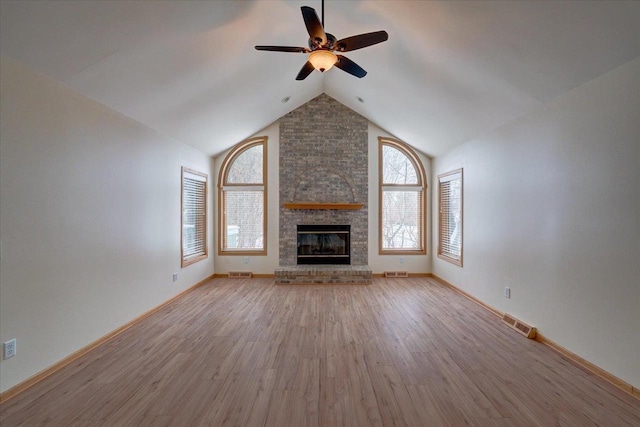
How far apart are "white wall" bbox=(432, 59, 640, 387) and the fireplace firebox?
108 inches

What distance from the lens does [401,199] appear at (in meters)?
6.10

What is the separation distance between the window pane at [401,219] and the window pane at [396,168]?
256 mm

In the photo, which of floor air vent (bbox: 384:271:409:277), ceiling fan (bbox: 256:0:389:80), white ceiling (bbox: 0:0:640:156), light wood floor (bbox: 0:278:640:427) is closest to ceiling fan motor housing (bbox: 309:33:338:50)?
ceiling fan (bbox: 256:0:389:80)

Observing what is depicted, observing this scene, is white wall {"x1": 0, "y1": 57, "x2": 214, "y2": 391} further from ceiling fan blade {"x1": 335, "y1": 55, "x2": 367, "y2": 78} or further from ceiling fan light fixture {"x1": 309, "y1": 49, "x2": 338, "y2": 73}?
ceiling fan blade {"x1": 335, "y1": 55, "x2": 367, "y2": 78}

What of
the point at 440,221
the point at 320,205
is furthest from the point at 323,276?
the point at 440,221

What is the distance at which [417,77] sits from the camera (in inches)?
144

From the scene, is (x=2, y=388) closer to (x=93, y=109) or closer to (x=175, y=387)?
(x=175, y=387)

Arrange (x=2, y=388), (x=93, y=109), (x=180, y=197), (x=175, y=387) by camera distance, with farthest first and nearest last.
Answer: (x=180, y=197) → (x=93, y=109) → (x=175, y=387) → (x=2, y=388)

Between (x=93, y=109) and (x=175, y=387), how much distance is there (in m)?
2.76

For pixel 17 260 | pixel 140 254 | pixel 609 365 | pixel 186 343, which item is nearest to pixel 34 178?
pixel 17 260

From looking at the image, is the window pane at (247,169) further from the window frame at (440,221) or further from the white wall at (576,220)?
the white wall at (576,220)

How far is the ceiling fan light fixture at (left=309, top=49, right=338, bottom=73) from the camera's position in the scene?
2.54 metres

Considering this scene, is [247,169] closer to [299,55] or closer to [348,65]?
[299,55]

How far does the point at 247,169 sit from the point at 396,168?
3.17 meters
